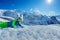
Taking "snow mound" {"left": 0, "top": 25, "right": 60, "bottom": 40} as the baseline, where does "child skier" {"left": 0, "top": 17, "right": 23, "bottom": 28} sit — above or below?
above

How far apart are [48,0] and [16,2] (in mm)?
515

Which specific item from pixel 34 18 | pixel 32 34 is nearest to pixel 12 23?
pixel 34 18

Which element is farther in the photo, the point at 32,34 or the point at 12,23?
the point at 12,23

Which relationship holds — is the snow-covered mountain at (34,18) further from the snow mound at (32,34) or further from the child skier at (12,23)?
the snow mound at (32,34)

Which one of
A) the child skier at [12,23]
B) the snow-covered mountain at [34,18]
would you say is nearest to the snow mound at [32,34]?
the child skier at [12,23]

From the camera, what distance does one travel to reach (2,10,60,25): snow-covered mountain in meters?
1.98

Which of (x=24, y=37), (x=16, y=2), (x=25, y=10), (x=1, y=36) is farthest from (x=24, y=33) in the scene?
(x=16, y=2)

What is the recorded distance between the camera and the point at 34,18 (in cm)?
216

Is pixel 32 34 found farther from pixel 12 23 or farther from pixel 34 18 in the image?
pixel 34 18

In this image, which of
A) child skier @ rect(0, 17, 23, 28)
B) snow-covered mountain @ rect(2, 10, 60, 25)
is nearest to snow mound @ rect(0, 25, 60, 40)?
child skier @ rect(0, 17, 23, 28)

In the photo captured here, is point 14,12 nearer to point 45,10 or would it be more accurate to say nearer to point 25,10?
point 25,10

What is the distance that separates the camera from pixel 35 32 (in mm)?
1500

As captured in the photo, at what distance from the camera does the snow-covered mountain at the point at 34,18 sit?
6.48ft

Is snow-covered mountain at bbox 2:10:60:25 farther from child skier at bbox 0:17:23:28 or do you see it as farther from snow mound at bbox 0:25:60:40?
snow mound at bbox 0:25:60:40
